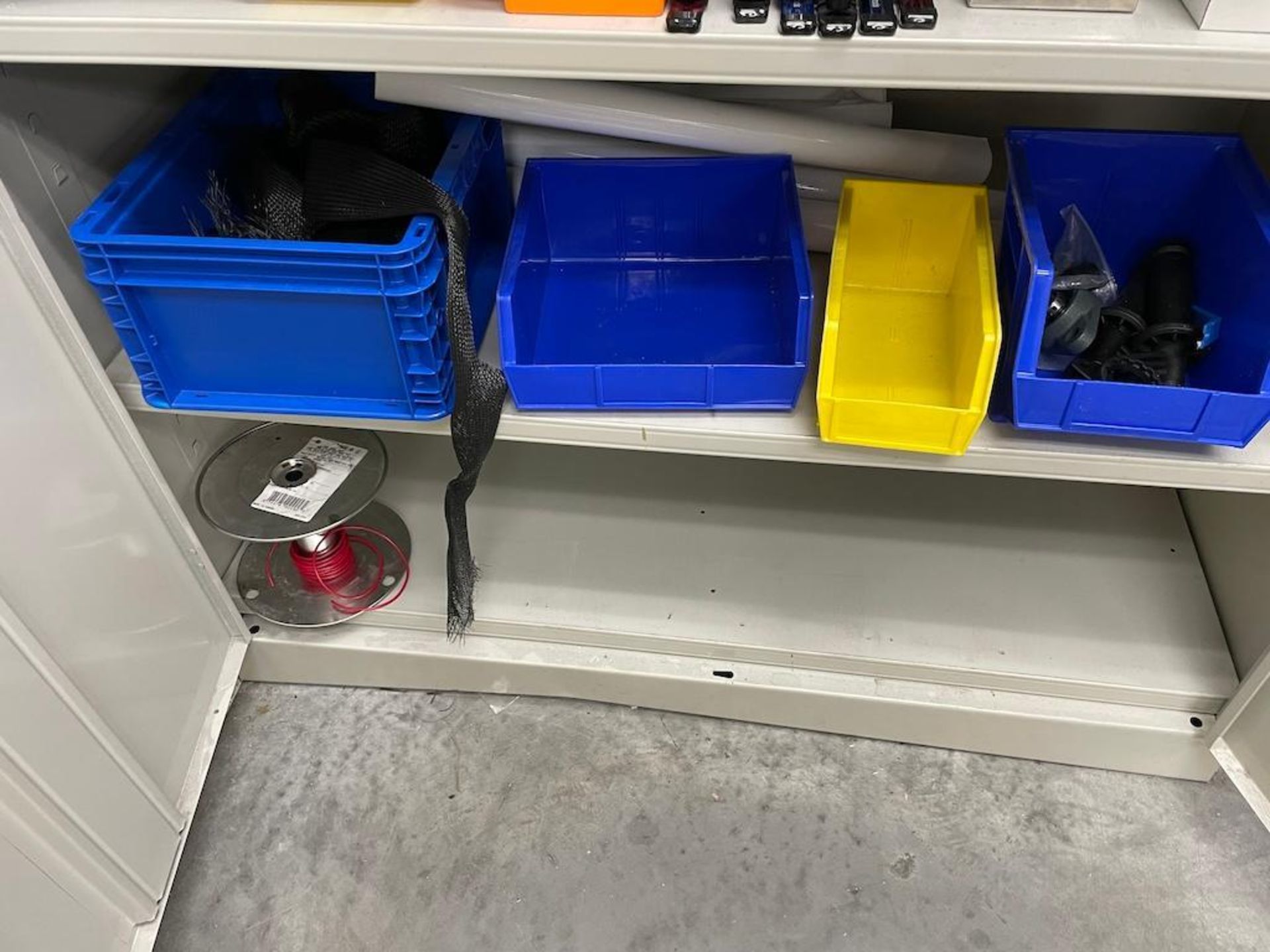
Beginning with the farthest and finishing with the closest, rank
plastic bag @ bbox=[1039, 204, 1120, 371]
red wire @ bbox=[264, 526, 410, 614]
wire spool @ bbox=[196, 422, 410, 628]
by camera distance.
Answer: red wire @ bbox=[264, 526, 410, 614]
wire spool @ bbox=[196, 422, 410, 628]
plastic bag @ bbox=[1039, 204, 1120, 371]

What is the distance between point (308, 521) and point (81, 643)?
0.29 meters

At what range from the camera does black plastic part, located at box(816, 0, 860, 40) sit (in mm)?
711

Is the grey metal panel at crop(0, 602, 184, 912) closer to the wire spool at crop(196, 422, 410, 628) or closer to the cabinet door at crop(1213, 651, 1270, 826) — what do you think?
the wire spool at crop(196, 422, 410, 628)

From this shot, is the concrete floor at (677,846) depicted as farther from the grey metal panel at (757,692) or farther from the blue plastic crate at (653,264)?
the blue plastic crate at (653,264)

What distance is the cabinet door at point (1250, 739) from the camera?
3.65ft

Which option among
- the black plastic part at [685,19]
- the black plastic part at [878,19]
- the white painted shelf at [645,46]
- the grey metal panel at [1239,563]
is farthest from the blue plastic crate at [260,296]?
the grey metal panel at [1239,563]

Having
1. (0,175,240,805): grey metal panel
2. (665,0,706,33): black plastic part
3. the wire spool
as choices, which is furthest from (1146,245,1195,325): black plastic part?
(0,175,240,805): grey metal panel

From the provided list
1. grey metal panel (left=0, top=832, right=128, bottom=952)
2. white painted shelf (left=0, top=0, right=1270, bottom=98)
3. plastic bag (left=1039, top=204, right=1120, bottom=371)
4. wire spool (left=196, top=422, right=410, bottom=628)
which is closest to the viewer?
white painted shelf (left=0, top=0, right=1270, bottom=98)

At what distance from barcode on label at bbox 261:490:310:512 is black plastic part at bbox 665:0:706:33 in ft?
2.45

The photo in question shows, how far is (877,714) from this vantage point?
4.19 ft

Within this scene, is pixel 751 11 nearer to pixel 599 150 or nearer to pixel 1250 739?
pixel 599 150

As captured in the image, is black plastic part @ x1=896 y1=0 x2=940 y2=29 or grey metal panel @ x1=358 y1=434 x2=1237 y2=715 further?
grey metal panel @ x1=358 y1=434 x2=1237 y2=715

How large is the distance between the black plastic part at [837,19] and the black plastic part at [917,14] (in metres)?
0.03

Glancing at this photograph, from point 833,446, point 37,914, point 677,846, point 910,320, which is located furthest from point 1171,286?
point 37,914
